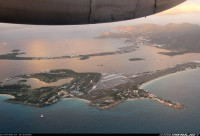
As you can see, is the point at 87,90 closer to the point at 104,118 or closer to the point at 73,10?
the point at 104,118

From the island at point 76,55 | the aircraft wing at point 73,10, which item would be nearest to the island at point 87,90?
the island at point 76,55

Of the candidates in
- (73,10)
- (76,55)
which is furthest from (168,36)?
(73,10)

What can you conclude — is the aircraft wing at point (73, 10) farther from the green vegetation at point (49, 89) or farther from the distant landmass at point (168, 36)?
the distant landmass at point (168, 36)

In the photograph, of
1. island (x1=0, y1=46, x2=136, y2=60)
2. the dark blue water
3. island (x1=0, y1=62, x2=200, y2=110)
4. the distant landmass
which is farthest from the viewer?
the distant landmass

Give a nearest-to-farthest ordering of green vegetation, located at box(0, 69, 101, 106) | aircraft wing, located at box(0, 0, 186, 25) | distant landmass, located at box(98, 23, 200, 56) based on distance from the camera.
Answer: aircraft wing, located at box(0, 0, 186, 25), green vegetation, located at box(0, 69, 101, 106), distant landmass, located at box(98, 23, 200, 56)

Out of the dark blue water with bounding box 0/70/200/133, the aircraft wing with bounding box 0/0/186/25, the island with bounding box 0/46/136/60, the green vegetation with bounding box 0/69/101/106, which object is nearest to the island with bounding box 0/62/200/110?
the green vegetation with bounding box 0/69/101/106

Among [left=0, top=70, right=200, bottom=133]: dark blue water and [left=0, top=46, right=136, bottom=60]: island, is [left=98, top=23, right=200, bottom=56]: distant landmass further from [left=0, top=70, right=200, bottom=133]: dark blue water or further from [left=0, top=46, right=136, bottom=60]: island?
[left=0, top=70, right=200, bottom=133]: dark blue water

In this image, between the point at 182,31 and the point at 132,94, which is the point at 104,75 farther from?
the point at 182,31

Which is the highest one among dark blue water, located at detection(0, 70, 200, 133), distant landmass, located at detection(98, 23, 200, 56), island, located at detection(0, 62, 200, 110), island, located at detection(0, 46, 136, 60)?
distant landmass, located at detection(98, 23, 200, 56)
